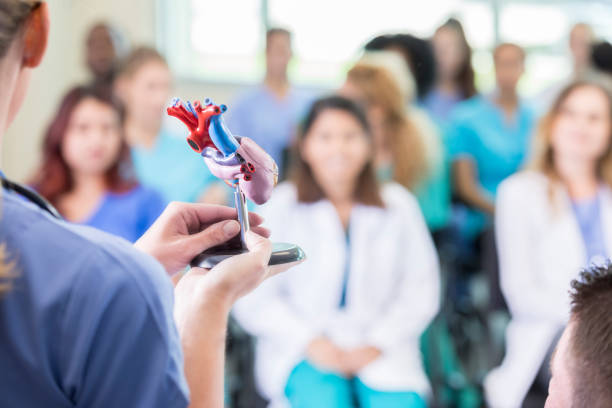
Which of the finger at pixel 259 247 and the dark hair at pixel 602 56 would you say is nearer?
the finger at pixel 259 247

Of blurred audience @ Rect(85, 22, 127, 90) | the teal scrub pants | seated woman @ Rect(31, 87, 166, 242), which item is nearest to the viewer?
Answer: the teal scrub pants

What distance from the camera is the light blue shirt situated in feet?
4.76

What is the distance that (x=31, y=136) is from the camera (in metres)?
2.66

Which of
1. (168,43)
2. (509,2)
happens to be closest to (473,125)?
(509,2)

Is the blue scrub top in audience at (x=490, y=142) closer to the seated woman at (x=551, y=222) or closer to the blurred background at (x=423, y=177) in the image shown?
the blurred background at (x=423, y=177)

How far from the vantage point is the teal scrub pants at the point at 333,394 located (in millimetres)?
1356

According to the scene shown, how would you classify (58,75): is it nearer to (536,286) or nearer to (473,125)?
(473,125)

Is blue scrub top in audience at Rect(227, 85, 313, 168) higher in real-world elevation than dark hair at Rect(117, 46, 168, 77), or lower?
lower

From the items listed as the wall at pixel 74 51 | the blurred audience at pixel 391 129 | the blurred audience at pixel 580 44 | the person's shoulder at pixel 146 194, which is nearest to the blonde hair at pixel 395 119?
the blurred audience at pixel 391 129

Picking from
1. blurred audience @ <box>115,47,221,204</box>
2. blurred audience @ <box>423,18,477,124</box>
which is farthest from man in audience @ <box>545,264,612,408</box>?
blurred audience @ <box>423,18,477,124</box>

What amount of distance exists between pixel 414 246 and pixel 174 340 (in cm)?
112

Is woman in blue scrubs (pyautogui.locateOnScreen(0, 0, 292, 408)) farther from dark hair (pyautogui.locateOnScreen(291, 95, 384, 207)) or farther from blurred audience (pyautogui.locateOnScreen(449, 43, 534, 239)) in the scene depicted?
blurred audience (pyautogui.locateOnScreen(449, 43, 534, 239))

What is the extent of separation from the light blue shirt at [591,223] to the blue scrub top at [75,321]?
3.99ft

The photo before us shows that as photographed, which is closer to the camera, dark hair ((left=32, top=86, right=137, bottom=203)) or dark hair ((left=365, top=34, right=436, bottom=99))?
dark hair ((left=32, top=86, right=137, bottom=203))
